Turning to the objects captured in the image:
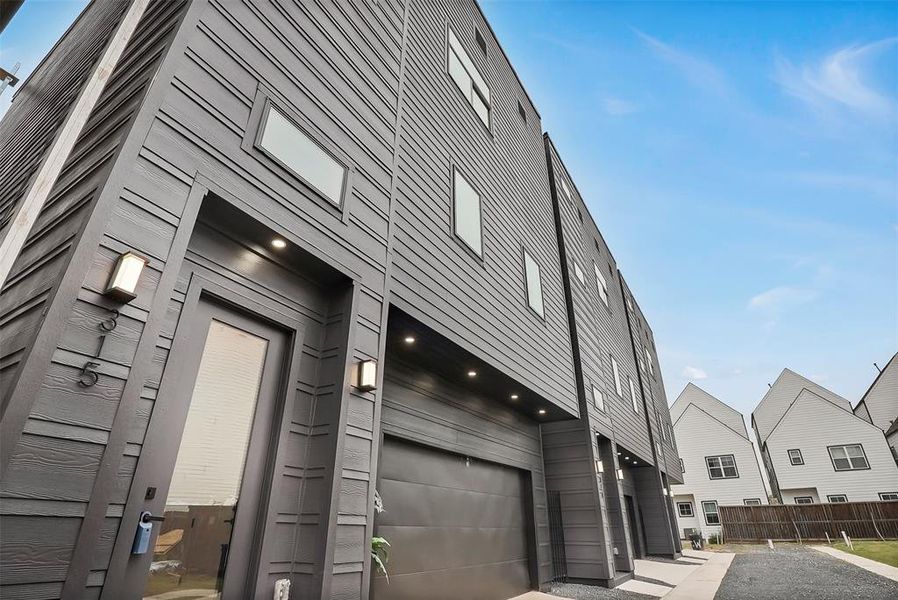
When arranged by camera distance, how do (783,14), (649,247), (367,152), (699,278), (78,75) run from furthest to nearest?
(699,278) → (649,247) → (783,14) → (78,75) → (367,152)

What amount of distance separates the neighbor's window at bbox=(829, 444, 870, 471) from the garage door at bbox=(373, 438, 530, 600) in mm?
22093

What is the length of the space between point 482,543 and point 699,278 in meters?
88.5

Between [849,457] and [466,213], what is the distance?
24754 millimetres

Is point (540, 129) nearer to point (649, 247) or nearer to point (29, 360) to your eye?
point (29, 360)

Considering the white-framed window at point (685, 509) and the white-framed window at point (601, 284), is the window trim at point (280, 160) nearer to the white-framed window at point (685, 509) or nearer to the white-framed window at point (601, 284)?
the white-framed window at point (601, 284)

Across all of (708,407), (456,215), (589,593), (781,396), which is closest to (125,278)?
(456,215)

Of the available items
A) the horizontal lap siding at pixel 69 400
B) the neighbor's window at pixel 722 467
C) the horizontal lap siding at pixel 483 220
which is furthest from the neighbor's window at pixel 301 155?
the neighbor's window at pixel 722 467

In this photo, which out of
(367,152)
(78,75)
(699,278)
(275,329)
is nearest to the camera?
(275,329)

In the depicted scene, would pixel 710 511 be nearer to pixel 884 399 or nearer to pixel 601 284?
pixel 884 399

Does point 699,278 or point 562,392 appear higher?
point 699,278

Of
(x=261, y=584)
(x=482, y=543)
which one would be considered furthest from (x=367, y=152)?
(x=482, y=543)

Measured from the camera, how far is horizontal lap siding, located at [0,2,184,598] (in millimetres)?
1575

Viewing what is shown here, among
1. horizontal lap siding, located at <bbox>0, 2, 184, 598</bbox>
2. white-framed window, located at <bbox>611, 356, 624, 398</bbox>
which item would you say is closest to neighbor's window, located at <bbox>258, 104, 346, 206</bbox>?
horizontal lap siding, located at <bbox>0, 2, 184, 598</bbox>

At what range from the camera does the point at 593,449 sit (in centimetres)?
777
